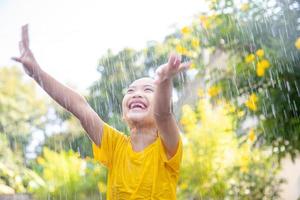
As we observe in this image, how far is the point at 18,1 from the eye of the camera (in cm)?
1352

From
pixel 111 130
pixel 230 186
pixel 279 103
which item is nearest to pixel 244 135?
Result: pixel 279 103

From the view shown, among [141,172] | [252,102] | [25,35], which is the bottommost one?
[141,172]

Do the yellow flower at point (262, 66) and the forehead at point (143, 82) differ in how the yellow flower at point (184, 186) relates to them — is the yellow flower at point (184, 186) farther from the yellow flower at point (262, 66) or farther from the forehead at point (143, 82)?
the forehead at point (143, 82)

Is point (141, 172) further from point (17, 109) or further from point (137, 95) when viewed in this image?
point (17, 109)

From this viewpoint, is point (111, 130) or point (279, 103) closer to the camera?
point (111, 130)

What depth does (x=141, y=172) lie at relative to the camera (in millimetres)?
2012

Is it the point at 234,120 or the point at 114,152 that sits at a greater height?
the point at 234,120

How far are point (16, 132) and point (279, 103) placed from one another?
934 centimetres

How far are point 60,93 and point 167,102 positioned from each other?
1.53ft

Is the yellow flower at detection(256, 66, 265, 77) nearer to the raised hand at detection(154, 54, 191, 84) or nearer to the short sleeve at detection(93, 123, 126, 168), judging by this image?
the short sleeve at detection(93, 123, 126, 168)

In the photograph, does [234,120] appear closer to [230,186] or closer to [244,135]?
[244,135]

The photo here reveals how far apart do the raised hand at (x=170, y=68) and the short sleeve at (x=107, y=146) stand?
0.42 metres

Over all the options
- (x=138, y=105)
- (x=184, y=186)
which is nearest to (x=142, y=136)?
(x=138, y=105)

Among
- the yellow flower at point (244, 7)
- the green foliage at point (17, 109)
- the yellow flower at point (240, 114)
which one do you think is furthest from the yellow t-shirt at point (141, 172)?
the green foliage at point (17, 109)
